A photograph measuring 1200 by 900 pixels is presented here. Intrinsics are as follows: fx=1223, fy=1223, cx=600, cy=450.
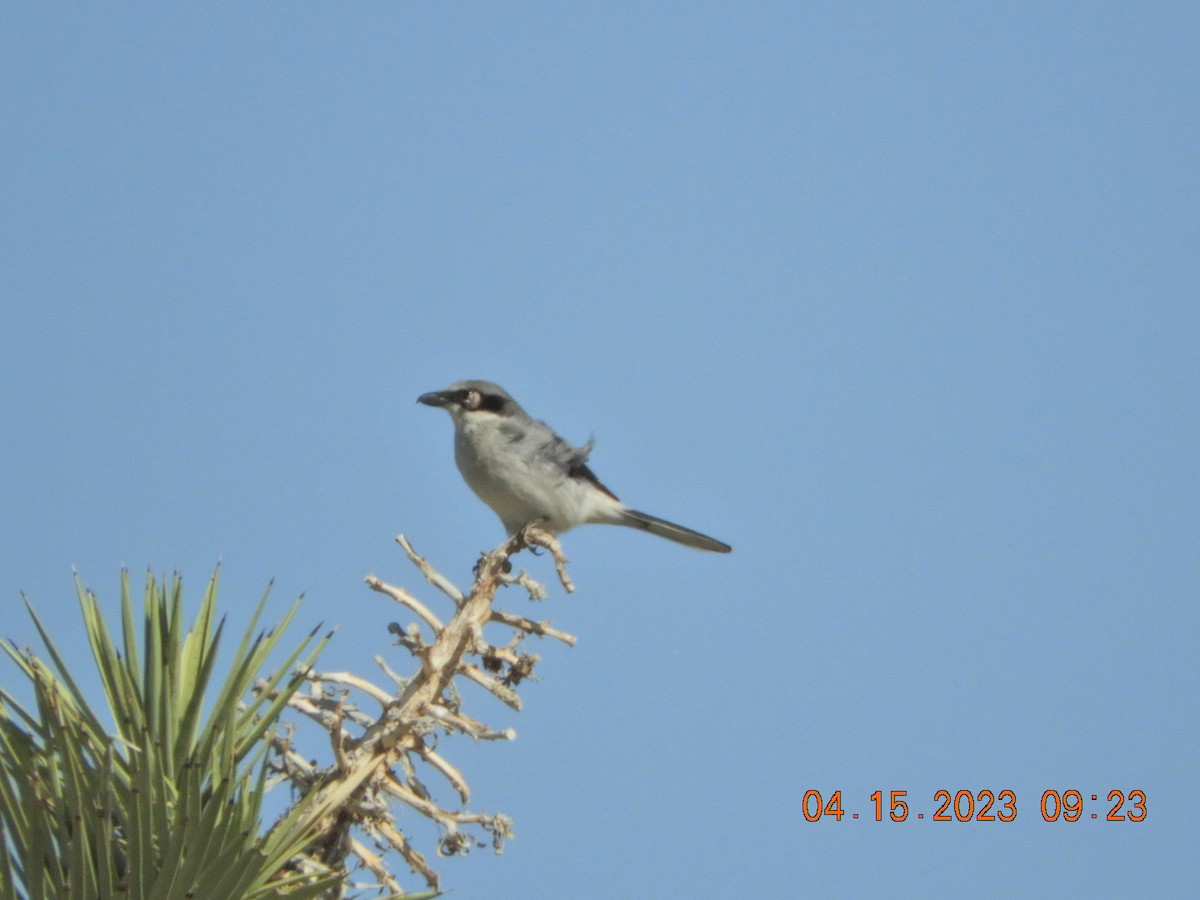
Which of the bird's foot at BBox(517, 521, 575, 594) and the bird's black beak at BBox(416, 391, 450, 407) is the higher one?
the bird's black beak at BBox(416, 391, 450, 407)

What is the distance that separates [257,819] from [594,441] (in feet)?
14.4

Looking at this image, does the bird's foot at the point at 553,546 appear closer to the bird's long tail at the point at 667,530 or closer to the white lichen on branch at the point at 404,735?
the white lichen on branch at the point at 404,735

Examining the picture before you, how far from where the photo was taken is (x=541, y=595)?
286cm

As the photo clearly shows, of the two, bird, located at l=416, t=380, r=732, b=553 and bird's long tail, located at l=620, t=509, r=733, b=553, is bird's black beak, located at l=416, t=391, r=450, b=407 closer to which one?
bird, located at l=416, t=380, r=732, b=553

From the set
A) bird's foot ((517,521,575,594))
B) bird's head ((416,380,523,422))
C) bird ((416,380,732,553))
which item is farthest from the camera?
bird's head ((416,380,523,422))

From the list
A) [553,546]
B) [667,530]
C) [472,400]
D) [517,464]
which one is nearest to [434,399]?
[472,400]

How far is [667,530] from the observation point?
7211 millimetres

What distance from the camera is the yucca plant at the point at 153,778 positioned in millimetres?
1569

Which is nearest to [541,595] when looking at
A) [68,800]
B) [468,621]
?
[468,621]

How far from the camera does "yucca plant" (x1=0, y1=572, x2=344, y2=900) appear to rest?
1.57 metres

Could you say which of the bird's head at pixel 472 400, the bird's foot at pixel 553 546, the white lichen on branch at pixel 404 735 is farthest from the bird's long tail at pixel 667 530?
the white lichen on branch at pixel 404 735

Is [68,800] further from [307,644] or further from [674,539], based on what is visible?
[674,539]

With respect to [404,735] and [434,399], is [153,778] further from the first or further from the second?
[434,399]

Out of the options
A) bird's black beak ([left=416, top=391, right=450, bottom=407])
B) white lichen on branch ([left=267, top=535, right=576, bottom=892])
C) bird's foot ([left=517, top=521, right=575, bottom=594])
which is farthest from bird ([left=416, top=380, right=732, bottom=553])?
white lichen on branch ([left=267, top=535, right=576, bottom=892])
